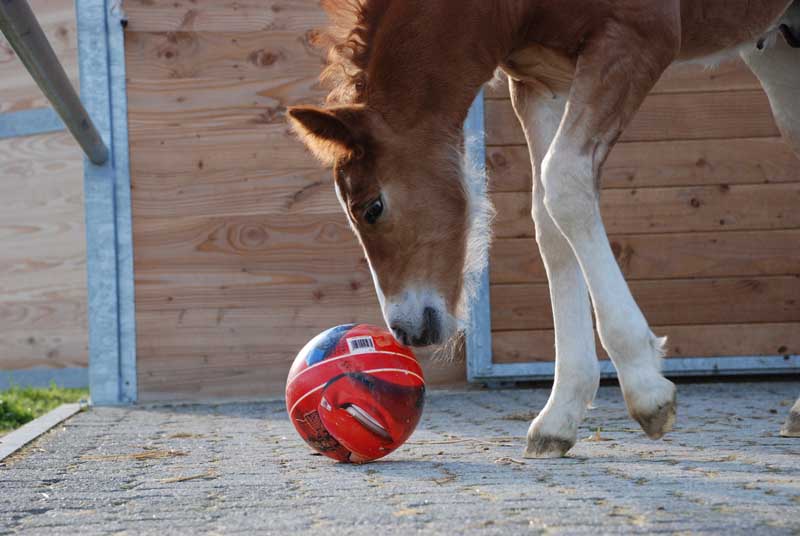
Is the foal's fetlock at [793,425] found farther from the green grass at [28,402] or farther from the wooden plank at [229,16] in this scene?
the wooden plank at [229,16]

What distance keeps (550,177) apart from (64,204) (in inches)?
227

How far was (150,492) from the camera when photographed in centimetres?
285

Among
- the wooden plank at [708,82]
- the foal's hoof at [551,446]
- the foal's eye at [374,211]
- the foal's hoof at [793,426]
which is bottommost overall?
the foal's hoof at [793,426]

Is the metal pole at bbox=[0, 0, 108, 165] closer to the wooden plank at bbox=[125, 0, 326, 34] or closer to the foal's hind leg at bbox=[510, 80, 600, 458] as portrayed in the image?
the wooden plank at bbox=[125, 0, 326, 34]

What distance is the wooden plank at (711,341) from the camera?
22.0ft

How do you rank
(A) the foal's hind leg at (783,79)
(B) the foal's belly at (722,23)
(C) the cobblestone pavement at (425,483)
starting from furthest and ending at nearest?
(A) the foal's hind leg at (783,79) → (B) the foal's belly at (722,23) → (C) the cobblestone pavement at (425,483)

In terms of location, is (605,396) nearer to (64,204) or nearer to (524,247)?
(524,247)

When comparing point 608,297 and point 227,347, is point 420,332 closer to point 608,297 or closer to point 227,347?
point 608,297

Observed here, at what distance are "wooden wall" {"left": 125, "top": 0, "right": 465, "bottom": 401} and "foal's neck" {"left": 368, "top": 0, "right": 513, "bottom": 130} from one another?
3.37 metres

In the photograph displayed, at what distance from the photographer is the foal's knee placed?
311 cm

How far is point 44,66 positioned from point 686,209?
13.4 ft

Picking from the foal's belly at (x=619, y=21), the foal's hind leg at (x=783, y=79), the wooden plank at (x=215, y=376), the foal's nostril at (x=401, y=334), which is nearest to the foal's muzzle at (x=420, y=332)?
the foal's nostril at (x=401, y=334)

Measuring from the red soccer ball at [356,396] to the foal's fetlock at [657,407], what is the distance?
74 cm

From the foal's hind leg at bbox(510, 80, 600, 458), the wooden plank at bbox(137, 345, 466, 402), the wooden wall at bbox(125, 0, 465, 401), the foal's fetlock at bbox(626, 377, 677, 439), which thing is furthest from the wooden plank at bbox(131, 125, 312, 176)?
the foal's fetlock at bbox(626, 377, 677, 439)
